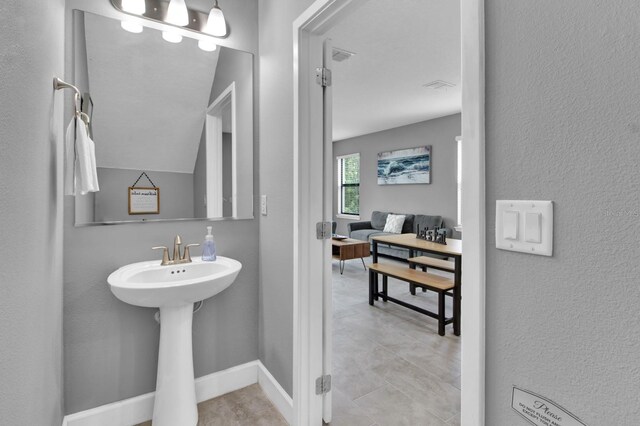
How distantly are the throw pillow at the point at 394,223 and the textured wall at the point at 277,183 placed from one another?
4.56m

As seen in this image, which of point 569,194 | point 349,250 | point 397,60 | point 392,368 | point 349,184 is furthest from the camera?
point 349,184

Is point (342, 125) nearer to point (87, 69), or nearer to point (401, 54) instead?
point (401, 54)

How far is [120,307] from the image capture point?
1.68 meters

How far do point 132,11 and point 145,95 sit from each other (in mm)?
425

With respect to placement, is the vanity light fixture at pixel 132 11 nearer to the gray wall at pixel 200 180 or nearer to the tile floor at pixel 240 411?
the gray wall at pixel 200 180

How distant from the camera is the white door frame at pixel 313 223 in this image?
2.52 ft

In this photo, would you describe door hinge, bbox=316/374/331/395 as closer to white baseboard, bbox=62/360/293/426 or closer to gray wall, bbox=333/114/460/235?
white baseboard, bbox=62/360/293/426

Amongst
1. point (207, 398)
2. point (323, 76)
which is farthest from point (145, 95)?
point (207, 398)

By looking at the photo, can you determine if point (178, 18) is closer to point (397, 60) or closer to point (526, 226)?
point (526, 226)

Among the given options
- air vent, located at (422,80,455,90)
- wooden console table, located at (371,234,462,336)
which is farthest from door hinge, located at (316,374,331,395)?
air vent, located at (422,80,455,90)

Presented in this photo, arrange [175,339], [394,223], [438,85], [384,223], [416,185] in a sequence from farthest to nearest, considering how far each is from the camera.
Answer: [384,223] → [394,223] → [416,185] → [438,85] → [175,339]

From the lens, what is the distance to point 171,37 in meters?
1.81

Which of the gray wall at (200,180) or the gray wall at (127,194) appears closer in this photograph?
the gray wall at (127,194)

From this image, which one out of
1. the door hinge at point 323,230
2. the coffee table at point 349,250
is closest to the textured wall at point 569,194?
the door hinge at point 323,230
